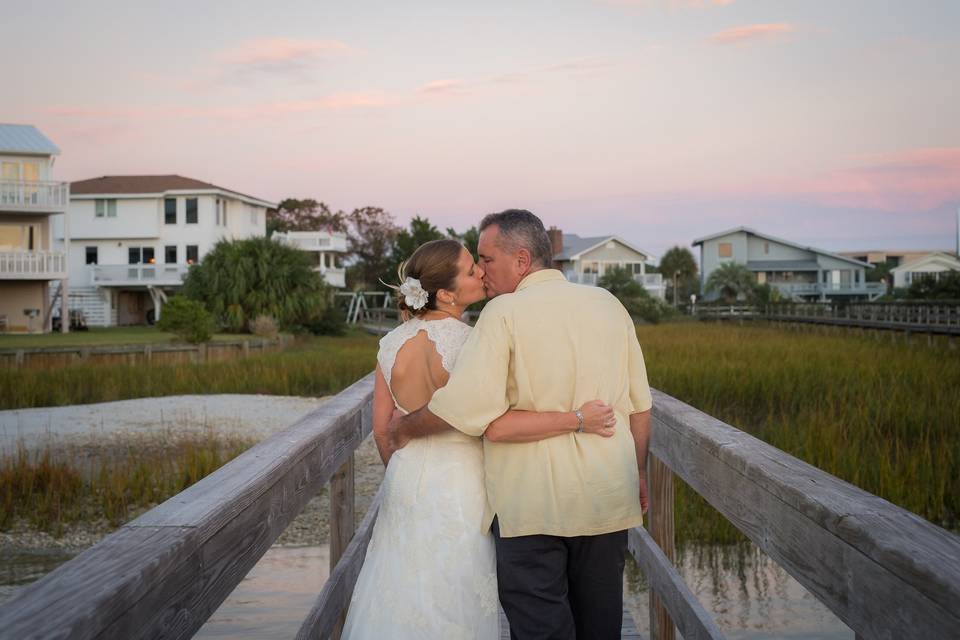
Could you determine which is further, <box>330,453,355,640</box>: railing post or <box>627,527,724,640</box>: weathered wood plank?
<box>330,453,355,640</box>: railing post

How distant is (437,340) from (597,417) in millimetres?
838

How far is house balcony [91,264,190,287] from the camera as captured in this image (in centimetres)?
4781

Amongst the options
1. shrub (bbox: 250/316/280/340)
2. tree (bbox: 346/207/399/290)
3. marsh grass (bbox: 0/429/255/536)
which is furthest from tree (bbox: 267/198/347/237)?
marsh grass (bbox: 0/429/255/536)

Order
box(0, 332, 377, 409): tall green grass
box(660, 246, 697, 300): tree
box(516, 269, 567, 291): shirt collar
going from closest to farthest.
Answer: box(516, 269, 567, 291): shirt collar → box(0, 332, 377, 409): tall green grass → box(660, 246, 697, 300): tree

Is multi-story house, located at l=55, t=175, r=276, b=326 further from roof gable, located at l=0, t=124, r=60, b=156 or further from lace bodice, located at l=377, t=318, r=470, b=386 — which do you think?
lace bodice, located at l=377, t=318, r=470, b=386

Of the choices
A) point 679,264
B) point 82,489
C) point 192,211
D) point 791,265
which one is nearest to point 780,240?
point 791,265

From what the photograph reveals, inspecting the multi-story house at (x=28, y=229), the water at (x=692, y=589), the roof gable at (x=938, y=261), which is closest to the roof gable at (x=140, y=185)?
the multi-story house at (x=28, y=229)

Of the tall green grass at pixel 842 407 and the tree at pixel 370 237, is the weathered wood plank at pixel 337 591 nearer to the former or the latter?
the tall green grass at pixel 842 407

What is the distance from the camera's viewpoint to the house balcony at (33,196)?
38.1 metres

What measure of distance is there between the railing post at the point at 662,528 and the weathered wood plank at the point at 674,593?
0.04m

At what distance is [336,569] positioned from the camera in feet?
10.7

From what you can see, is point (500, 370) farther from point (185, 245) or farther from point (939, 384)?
point (185, 245)

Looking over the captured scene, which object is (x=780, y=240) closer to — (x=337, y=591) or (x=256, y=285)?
(x=256, y=285)

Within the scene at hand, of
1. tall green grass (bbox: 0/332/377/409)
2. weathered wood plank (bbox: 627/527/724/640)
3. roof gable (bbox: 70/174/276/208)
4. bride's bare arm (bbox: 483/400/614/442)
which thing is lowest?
tall green grass (bbox: 0/332/377/409)
